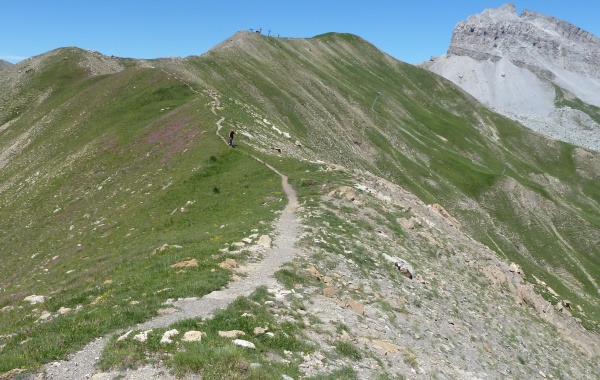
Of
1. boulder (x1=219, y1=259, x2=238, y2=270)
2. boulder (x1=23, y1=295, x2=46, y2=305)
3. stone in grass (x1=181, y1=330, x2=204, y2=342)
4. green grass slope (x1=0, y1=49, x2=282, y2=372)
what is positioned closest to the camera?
stone in grass (x1=181, y1=330, x2=204, y2=342)

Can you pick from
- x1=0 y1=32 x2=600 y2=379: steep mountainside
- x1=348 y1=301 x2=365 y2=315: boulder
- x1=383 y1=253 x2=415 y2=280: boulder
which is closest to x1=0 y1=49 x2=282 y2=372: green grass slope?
x1=0 y1=32 x2=600 y2=379: steep mountainside

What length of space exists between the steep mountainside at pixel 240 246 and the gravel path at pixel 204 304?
24 centimetres

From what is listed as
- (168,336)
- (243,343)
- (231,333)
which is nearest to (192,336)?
(168,336)

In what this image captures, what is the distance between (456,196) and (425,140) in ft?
127

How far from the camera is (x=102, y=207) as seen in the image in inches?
1620

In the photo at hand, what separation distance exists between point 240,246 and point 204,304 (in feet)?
24.3

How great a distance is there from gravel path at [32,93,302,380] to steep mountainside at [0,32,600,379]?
243 mm

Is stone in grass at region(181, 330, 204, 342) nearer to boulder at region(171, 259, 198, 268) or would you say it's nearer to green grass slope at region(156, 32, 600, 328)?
boulder at region(171, 259, 198, 268)

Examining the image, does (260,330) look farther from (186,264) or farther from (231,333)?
(186,264)

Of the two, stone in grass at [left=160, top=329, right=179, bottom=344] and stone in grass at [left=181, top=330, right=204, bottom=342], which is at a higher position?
stone in grass at [left=181, top=330, right=204, bottom=342]

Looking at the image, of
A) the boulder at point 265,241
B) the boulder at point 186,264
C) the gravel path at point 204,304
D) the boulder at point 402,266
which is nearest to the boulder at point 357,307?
the gravel path at point 204,304

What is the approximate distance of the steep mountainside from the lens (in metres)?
15.3

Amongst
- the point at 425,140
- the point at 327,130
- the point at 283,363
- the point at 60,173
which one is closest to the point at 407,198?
the point at 283,363

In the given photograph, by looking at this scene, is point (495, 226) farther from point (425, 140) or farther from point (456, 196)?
point (425, 140)
